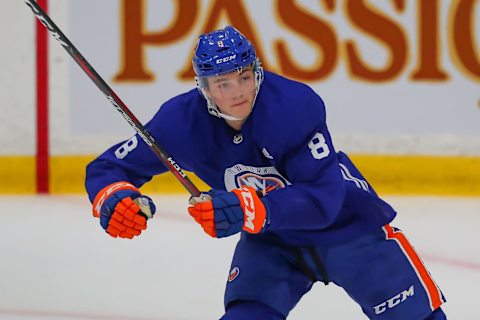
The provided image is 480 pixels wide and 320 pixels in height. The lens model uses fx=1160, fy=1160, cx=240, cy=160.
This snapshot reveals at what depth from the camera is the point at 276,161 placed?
2.61 meters

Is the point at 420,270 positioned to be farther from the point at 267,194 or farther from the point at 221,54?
the point at 221,54

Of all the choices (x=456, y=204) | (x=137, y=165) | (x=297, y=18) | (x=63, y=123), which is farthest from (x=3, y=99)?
(x=137, y=165)

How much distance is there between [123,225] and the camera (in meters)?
2.45

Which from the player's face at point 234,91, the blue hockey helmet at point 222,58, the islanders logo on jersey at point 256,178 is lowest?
the islanders logo on jersey at point 256,178

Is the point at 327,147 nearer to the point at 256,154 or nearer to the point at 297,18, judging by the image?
the point at 256,154

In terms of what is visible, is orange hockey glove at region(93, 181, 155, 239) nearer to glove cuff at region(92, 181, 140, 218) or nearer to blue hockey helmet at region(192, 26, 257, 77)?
glove cuff at region(92, 181, 140, 218)

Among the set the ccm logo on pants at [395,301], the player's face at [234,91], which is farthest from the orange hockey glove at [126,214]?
the ccm logo on pants at [395,301]

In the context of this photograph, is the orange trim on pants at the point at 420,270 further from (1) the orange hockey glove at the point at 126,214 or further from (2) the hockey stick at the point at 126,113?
(1) the orange hockey glove at the point at 126,214

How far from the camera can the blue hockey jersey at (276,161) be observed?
2.54m

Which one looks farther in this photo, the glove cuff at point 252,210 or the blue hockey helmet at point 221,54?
the blue hockey helmet at point 221,54

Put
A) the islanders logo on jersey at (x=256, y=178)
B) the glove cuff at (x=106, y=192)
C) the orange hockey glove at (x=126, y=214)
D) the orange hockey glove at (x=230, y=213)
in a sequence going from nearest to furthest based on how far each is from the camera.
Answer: the orange hockey glove at (x=230, y=213) → the orange hockey glove at (x=126, y=214) → the glove cuff at (x=106, y=192) → the islanders logo on jersey at (x=256, y=178)

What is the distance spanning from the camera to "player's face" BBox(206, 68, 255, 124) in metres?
2.53

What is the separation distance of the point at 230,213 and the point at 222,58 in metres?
0.37

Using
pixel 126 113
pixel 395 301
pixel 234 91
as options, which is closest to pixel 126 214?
pixel 126 113
